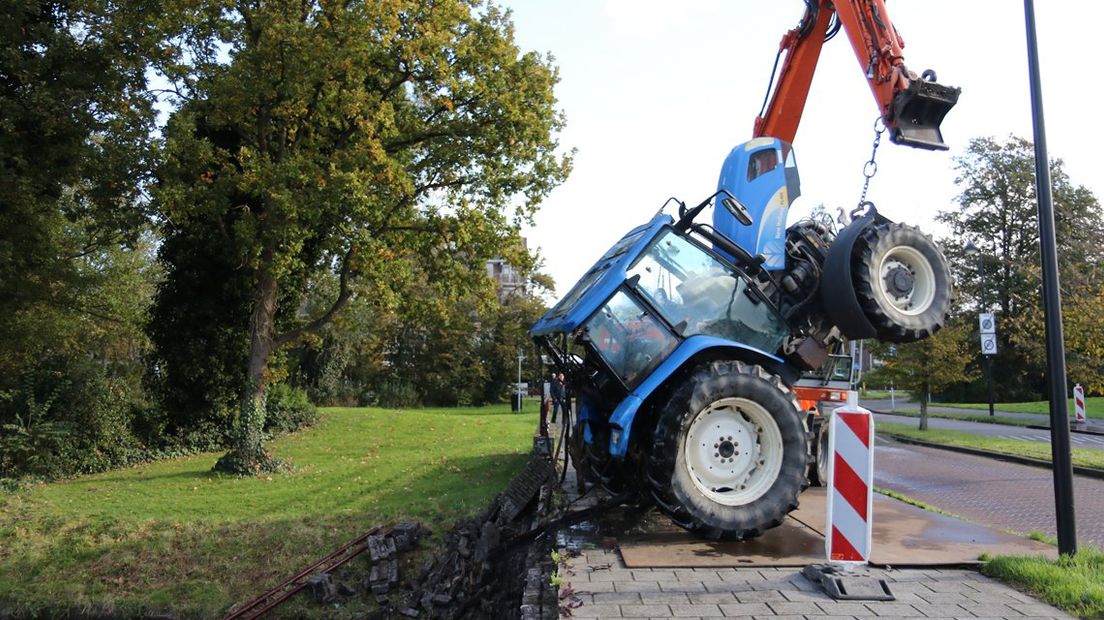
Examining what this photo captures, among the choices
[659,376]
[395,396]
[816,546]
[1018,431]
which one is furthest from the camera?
[395,396]

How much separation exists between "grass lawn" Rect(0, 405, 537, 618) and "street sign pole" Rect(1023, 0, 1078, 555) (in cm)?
765

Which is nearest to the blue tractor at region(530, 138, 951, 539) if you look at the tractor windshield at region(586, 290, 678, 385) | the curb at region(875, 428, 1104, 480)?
the tractor windshield at region(586, 290, 678, 385)

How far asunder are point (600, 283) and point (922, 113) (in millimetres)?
3845

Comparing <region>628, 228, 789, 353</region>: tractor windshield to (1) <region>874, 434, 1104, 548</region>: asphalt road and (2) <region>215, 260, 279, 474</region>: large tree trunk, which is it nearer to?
(1) <region>874, 434, 1104, 548</region>: asphalt road

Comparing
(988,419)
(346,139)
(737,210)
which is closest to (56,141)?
(346,139)

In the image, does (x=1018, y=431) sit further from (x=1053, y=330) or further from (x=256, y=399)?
(x=256, y=399)

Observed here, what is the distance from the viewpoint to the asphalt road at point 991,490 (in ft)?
26.7

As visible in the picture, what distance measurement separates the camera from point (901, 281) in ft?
22.3

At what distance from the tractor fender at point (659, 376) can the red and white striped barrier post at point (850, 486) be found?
152 cm

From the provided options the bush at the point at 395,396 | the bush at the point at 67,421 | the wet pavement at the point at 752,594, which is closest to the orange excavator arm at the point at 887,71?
the wet pavement at the point at 752,594

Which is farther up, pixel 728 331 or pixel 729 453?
pixel 728 331

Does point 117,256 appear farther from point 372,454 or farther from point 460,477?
point 460,477

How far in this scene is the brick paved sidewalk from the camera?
4301 millimetres

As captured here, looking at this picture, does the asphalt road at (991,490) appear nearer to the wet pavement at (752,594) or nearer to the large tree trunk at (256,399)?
the wet pavement at (752,594)
